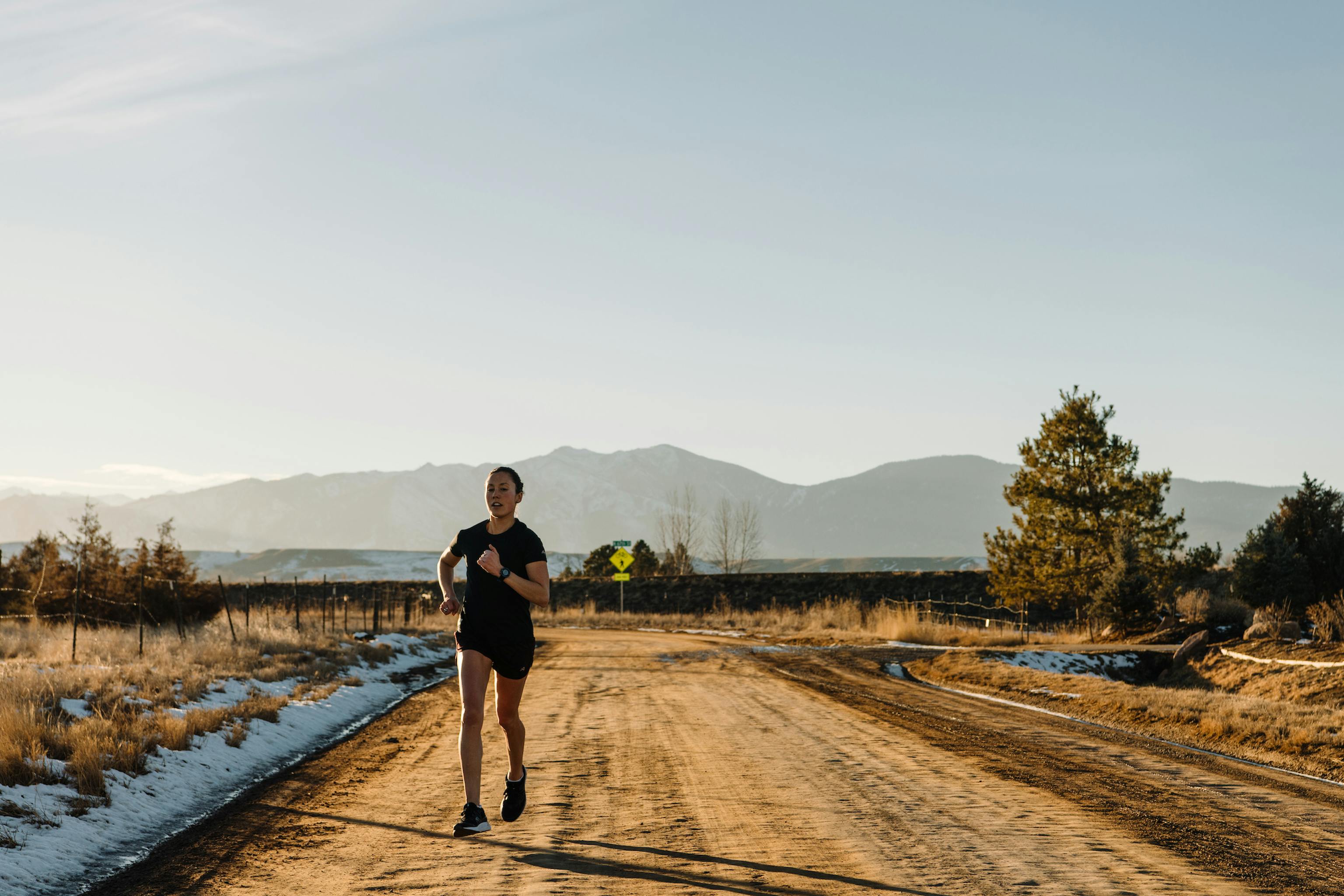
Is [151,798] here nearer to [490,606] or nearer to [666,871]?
[490,606]

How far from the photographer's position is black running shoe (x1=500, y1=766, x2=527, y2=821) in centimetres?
690

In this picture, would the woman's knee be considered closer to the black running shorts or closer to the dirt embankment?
the black running shorts

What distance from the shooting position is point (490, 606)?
259 inches

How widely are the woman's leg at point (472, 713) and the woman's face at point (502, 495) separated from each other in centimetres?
93

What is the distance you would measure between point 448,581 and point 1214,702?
11.1m

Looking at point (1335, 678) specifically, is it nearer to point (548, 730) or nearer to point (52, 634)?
point (548, 730)

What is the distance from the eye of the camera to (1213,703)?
43.3 ft

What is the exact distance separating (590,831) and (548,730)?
210 inches

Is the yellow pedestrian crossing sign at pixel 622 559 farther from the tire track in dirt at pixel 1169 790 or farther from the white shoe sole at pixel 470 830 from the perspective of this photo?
the white shoe sole at pixel 470 830

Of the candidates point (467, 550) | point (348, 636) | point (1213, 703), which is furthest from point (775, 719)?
point (348, 636)

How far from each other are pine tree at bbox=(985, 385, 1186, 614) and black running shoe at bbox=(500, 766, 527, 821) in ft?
94.3

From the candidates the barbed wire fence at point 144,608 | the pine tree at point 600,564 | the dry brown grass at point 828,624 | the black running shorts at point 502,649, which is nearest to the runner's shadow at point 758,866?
the black running shorts at point 502,649

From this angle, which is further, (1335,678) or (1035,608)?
(1035,608)

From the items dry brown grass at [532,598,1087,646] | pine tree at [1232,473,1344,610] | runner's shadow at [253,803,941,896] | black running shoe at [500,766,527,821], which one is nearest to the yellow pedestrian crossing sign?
dry brown grass at [532,598,1087,646]
